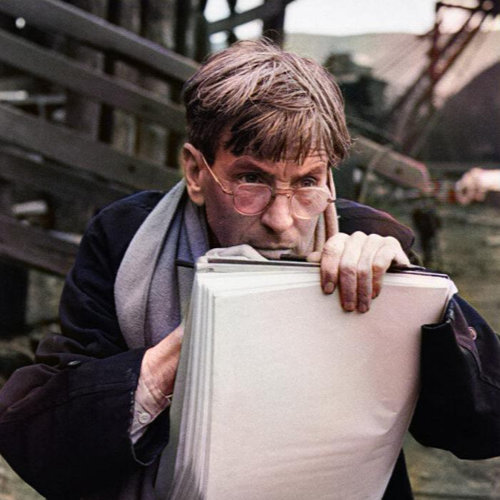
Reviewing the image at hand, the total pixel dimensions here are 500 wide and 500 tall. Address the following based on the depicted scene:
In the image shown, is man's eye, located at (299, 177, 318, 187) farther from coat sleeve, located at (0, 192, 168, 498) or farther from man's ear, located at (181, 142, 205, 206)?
coat sleeve, located at (0, 192, 168, 498)

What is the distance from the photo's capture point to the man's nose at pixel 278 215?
1289 millimetres

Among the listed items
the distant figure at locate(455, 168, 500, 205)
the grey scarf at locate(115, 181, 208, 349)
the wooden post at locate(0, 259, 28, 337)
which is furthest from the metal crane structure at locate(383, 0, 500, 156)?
the grey scarf at locate(115, 181, 208, 349)

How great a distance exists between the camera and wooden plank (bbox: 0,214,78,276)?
139 inches

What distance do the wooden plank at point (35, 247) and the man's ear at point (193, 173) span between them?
231 cm

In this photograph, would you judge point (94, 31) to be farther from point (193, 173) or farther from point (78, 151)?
point (193, 173)

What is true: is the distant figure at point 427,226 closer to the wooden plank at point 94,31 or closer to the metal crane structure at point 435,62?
the metal crane structure at point 435,62

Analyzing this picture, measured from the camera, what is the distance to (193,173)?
4.72 feet

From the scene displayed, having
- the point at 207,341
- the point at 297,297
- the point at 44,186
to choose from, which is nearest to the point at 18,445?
the point at 207,341

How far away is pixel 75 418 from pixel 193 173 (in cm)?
51

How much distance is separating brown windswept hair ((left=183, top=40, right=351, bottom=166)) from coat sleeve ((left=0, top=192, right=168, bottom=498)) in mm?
412

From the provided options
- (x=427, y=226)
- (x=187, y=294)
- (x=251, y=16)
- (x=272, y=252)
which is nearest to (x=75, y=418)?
(x=187, y=294)

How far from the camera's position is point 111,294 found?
1451 mm

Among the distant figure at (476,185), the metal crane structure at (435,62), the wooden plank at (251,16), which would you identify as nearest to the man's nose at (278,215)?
the distant figure at (476,185)

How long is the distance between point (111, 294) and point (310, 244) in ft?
1.32
